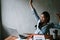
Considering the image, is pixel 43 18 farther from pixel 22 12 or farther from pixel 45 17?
pixel 22 12

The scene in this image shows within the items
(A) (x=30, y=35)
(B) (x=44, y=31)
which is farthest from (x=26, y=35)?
(B) (x=44, y=31)

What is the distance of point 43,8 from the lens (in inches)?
75.5

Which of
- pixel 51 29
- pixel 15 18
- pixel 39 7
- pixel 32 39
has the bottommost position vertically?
pixel 32 39

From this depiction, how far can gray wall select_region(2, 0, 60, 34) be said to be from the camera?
1899 mm

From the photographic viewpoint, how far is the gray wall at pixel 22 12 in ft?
6.23

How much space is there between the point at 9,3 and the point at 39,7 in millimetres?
413

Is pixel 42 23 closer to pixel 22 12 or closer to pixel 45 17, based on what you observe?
pixel 45 17

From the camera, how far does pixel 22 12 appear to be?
6.51ft

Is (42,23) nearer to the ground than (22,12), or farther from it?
nearer to the ground

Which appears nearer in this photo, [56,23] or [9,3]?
[56,23]

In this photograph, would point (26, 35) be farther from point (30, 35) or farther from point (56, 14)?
point (56, 14)

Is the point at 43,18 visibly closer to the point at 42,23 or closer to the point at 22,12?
the point at 42,23

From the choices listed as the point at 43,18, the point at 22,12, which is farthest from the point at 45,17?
the point at 22,12

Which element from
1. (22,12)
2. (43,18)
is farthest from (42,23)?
(22,12)
